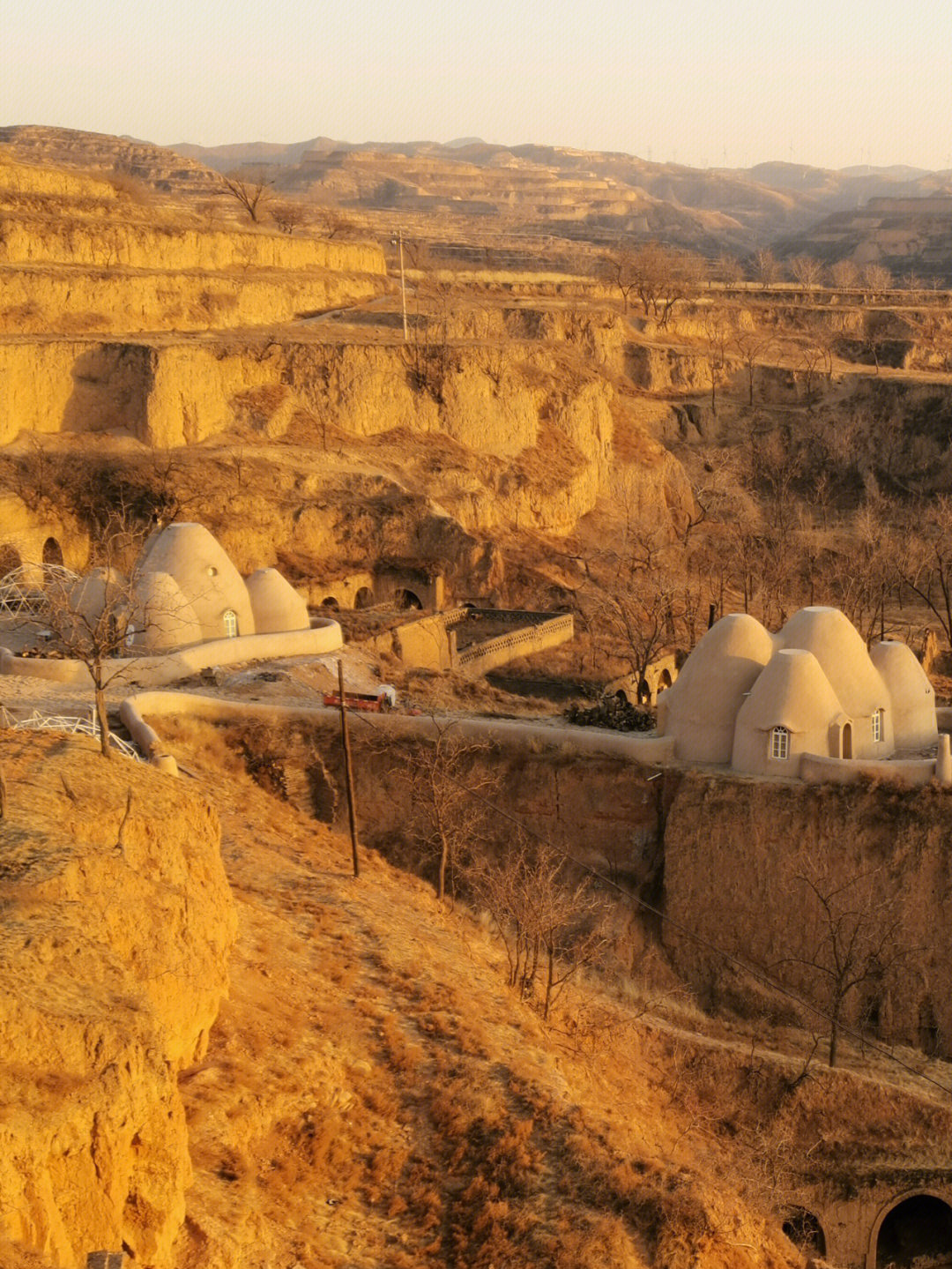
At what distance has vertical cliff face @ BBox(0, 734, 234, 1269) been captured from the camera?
12531 millimetres

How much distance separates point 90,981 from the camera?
14477mm

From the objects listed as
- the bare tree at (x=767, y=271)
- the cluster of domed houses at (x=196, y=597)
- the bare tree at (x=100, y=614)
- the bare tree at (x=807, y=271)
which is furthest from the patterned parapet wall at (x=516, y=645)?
the bare tree at (x=807, y=271)

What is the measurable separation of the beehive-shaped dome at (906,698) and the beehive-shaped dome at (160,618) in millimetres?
13257

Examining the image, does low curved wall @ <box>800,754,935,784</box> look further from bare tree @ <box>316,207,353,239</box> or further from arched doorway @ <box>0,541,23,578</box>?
bare tree @ <box>316,207,353,239</box>

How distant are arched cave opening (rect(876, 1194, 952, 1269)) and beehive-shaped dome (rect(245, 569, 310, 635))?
1694 centimetres

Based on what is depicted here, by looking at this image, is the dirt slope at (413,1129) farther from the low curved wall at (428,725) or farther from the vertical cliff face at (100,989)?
the low curved wall at (428,725)

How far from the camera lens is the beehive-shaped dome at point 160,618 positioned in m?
34.7

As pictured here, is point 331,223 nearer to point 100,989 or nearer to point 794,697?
point 794,697

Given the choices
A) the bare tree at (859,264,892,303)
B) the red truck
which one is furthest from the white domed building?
the bare tree at (859,264,892,303)

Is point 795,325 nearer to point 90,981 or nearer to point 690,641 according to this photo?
point 690,641

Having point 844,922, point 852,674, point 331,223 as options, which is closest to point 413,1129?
point 844,922

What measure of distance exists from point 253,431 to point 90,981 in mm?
39323

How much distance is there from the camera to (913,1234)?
25.7 metres

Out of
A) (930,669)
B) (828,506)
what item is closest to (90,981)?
(930,669)
